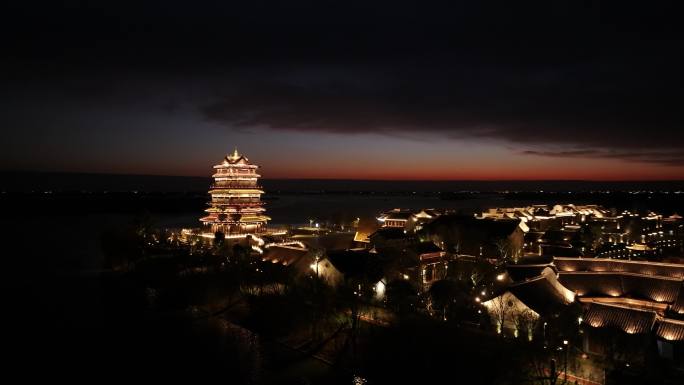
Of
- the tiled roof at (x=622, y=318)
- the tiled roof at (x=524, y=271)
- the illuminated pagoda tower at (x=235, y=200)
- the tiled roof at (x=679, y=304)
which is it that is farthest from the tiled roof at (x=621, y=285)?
the illuminated pagoda tower at (x=235, y=200)

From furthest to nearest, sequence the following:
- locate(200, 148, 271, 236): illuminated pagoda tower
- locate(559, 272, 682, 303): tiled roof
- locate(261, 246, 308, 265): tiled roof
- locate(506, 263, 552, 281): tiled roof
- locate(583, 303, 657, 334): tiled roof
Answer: locate(200, 148, 271, 236): illuminated pagoda tower
locate(261, 246, 308, 265): tiled roof
locate(506, 263, 552, 281): tiled roof
locate(559, 272, 682, 303): tiled roof
locate(583, 303, 657, 334): tiled roof

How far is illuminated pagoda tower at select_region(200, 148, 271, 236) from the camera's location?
32250 mm

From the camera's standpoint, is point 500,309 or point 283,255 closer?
point 500,309

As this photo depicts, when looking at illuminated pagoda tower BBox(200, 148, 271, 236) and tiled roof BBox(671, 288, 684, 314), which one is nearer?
tiled roof BBox(671, 288, 684, 314)

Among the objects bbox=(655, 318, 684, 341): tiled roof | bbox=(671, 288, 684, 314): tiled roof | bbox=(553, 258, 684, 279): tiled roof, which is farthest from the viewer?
bbox=(553, 258, 684, 279): tiled roof

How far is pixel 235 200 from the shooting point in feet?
107

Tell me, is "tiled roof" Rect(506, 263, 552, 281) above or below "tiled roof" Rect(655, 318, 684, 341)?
above

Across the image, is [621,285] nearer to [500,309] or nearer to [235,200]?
[500,309]

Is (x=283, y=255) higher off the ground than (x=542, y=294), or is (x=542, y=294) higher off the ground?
(x=542, y=294)

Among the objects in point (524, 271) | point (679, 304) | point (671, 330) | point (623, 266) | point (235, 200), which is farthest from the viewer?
point (235, 200)

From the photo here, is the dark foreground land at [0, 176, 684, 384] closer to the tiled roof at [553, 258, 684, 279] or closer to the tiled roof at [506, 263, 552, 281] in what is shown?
the tiled roof at [506, 263, 552, 281]

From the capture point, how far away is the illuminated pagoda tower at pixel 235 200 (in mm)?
32250

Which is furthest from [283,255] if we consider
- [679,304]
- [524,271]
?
[679,304]

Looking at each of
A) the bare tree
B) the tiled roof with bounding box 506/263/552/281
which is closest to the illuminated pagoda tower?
the tiled roof with bounding box 506/263/552/281
